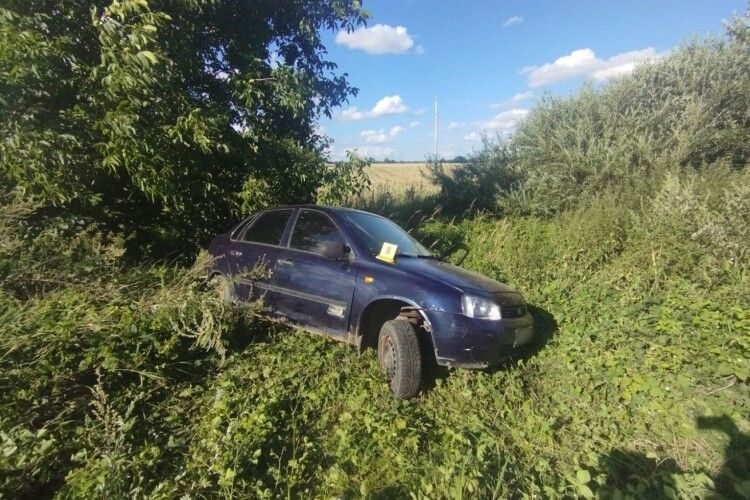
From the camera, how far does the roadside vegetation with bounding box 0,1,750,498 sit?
257 centimetres

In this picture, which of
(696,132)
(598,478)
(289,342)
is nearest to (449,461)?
(598,478)

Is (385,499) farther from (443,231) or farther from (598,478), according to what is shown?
(443,231)

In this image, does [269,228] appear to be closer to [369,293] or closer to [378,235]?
[378,235]

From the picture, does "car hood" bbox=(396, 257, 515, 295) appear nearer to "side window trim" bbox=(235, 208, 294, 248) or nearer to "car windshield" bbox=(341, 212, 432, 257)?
"car windshield" bbox=(341, 212, 432, 257)

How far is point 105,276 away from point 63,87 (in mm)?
2308

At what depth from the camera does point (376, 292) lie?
368 cm

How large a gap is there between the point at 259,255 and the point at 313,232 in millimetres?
771

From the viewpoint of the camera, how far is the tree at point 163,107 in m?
4.26

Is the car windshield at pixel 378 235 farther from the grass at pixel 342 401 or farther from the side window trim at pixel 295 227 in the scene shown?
the grass at pixel 342 401

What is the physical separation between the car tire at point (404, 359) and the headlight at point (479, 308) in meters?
0.51

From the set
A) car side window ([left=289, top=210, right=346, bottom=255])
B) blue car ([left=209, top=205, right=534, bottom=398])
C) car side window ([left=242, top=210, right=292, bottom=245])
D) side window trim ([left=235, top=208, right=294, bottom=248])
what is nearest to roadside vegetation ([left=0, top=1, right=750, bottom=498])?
blue car ([left=209, top=205, right=534, bottom=398])

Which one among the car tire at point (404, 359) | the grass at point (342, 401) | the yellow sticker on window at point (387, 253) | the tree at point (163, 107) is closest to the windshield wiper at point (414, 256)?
the yellow sticker on window at point (387, 253)

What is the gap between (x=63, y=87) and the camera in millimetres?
4656

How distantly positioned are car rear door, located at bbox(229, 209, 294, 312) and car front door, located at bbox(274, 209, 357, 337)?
0.15m
